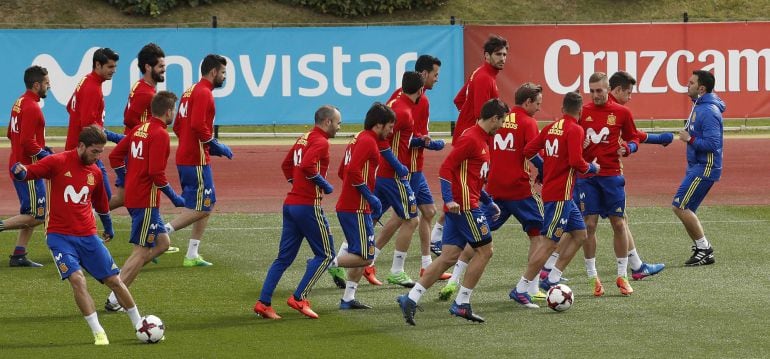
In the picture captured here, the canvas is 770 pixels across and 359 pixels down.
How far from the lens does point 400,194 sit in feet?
46.8

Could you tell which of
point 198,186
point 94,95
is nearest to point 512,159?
point 198,186

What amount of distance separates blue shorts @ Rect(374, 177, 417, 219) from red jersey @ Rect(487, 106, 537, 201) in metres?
0.98

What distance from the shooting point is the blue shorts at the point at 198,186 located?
15.4 m

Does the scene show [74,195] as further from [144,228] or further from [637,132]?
[637,132]

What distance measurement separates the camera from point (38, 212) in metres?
15.4

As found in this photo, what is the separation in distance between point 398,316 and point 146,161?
9.06ft

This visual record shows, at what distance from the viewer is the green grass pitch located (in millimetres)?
11125

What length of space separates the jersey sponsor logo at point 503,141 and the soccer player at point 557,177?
30 cm

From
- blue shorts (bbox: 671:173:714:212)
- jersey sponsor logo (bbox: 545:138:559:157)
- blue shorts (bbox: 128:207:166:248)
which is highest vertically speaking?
jersey sponsor logo (bbox: 545:138:559:157)

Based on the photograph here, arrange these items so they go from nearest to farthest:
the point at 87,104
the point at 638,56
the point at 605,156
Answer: the point at 605,156 < the point at 87,104 < the point at 638,56

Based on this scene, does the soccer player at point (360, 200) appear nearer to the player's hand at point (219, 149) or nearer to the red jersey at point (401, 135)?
the red jersey at point (401, 135)

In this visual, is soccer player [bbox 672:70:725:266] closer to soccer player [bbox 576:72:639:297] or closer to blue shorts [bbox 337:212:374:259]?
soccer player [bbox 576:72:639:297]

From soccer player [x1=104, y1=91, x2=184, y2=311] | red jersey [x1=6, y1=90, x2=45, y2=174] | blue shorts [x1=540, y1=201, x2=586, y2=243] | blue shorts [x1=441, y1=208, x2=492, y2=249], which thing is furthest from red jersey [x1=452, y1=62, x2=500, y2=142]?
red jersey [x1=6, y1=90, x2=45, y2=174]

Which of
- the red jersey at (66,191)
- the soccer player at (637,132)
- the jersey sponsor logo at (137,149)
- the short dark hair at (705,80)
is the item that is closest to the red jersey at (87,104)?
the jersey sponsor logo at (137,149)
